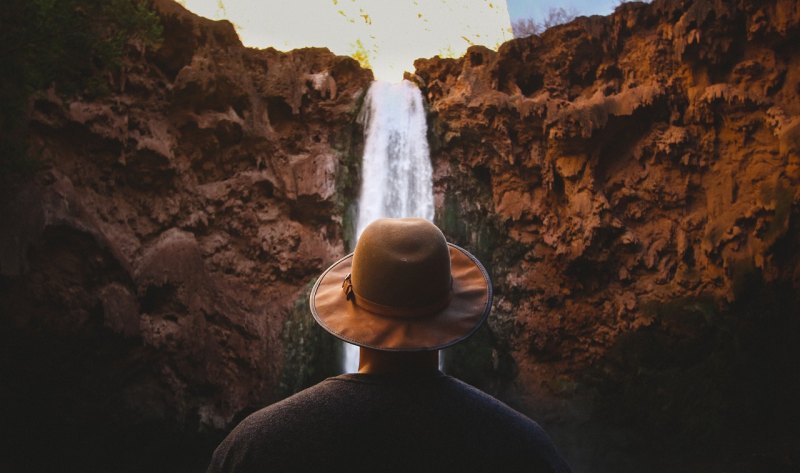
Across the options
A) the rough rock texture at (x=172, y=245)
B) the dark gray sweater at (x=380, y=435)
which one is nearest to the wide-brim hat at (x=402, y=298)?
the dark gray sweater at (x=380, y=435)

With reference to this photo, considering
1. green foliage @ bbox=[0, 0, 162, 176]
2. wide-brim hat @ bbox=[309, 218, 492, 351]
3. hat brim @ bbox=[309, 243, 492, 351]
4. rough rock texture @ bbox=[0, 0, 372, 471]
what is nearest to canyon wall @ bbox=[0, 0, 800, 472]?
rough rock texture @ bbox=[0, 0, 372, 471]

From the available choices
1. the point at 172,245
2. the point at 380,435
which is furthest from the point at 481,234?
the point at 380,435

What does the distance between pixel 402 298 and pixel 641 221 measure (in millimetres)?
11178

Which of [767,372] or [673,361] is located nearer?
[767,372]

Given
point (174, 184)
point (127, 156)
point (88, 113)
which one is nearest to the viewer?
point (88, 113)

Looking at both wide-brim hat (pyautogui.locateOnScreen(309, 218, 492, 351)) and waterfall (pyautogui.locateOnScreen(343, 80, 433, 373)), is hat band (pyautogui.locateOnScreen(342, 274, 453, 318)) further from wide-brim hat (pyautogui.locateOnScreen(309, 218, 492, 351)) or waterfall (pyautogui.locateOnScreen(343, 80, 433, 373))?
waterfall (pyautogui.locateOnScreen(343, 80, 433, 373))

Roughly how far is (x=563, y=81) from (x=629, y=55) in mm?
1504

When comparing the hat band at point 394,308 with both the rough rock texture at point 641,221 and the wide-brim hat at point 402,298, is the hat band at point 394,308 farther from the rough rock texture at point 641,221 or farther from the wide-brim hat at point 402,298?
the rough rock texture at point 641,221

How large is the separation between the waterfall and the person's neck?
11726mm

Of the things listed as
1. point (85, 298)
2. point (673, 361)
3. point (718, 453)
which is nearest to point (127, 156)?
point (85, 298)

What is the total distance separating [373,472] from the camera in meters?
1.31

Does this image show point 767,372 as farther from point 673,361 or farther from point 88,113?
point 88,113

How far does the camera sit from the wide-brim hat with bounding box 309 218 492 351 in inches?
58.4

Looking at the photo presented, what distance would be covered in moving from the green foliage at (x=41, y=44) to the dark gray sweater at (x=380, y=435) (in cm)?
694
